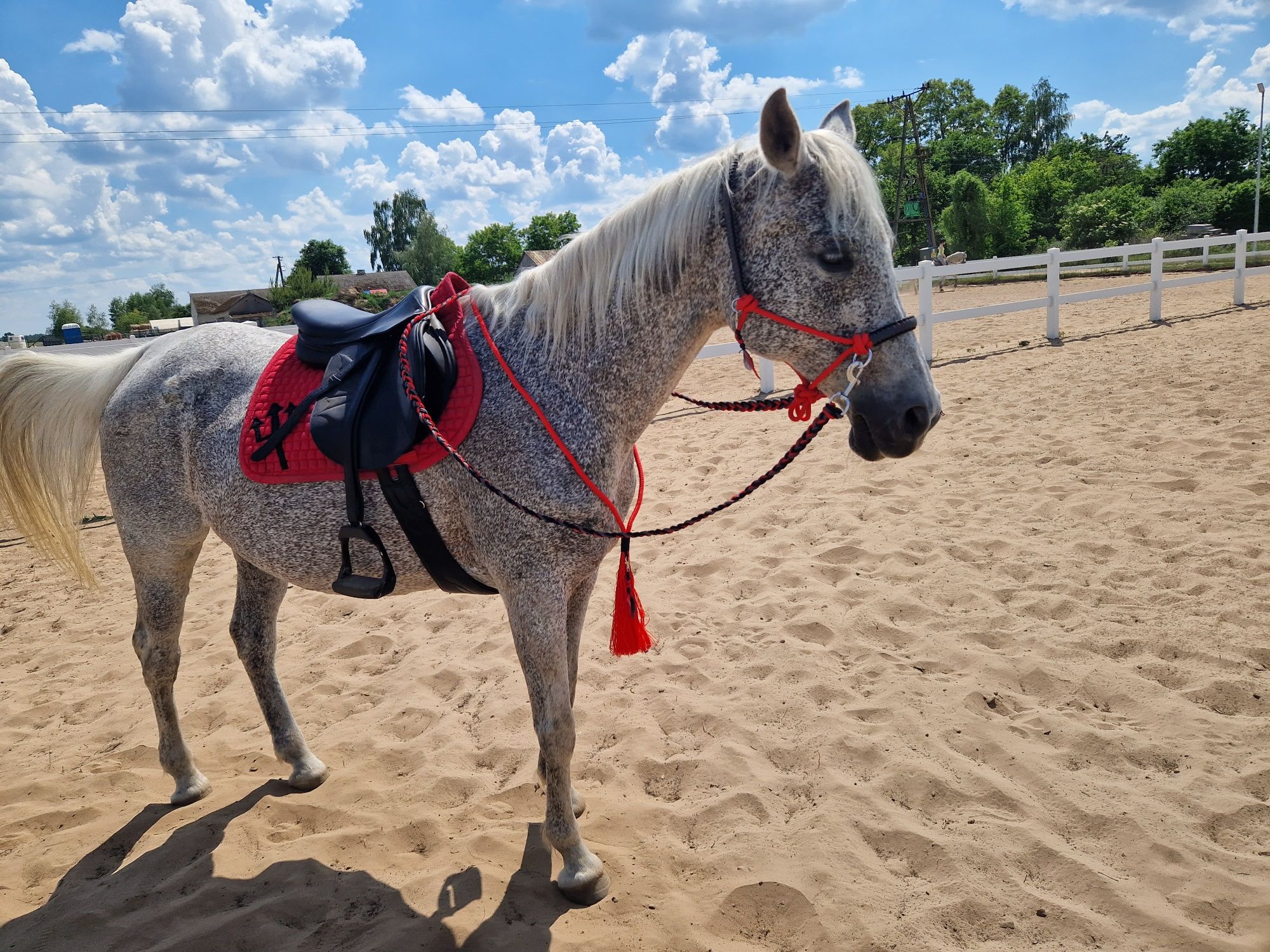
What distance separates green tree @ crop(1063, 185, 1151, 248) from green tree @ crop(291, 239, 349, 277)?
212ft

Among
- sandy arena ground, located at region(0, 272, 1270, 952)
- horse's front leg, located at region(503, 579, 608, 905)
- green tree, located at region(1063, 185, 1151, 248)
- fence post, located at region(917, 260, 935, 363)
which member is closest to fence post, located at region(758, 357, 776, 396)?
fence post, located at region(917, 260, 935, 363)

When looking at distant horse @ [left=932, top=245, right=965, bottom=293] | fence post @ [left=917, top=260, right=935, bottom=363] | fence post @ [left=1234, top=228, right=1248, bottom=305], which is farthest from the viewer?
distant horse @ [left=932, top=245, right=965, bottom=293]

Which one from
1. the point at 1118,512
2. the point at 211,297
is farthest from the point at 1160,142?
the point at 211,297

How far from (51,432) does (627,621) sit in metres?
2.55

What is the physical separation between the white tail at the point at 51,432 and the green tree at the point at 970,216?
36.4m

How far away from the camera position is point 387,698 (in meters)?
3.75

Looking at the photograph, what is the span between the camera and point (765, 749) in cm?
301

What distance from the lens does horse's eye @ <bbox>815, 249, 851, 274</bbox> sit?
6.01 feet

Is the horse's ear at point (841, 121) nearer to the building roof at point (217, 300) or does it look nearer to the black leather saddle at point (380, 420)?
the black leather saddle at point (380, 420)

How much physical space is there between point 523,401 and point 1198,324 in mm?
12708

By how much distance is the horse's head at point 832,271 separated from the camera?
1.80 m

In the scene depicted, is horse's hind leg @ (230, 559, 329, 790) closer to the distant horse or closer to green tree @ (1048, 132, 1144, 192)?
the distant horse

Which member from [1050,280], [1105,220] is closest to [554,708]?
[1050,280]

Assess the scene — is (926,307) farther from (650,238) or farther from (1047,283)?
(650,238)
